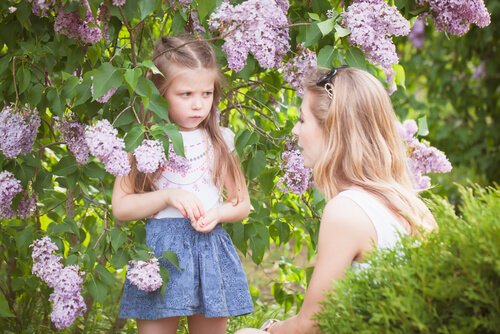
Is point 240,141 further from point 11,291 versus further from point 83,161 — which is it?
point 11,291

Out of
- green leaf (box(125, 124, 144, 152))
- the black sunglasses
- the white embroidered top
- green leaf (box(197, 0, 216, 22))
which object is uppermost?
green leaf (box(197, 0, 216, 22))

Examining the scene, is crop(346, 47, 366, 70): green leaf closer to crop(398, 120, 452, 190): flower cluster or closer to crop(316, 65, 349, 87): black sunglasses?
crop(316, 65, 349, 87): black sunglasses

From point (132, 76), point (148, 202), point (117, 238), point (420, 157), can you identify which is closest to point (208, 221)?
point (148, 202)

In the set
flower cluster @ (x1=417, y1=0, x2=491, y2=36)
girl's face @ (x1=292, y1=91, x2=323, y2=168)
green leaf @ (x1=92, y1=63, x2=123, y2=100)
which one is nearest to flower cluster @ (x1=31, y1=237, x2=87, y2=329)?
green leaf @ (x1=92, y1=63, x2=123, y2=100)

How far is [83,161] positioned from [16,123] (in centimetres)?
27

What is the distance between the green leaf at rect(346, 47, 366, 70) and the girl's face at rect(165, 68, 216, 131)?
0.48 m

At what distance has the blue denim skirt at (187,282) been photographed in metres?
2.83

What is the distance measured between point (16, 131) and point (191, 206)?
652 millimetres

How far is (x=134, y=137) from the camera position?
2.45 m

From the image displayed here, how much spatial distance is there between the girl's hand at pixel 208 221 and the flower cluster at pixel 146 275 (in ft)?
0.67

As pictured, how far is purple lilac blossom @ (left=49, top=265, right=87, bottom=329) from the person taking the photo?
2620mm

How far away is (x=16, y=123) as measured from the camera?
285 cm

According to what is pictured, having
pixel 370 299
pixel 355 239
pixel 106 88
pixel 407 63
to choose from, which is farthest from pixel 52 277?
pixel 407 63

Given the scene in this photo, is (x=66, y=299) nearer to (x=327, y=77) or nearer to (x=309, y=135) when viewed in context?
(x=309, y=135)
